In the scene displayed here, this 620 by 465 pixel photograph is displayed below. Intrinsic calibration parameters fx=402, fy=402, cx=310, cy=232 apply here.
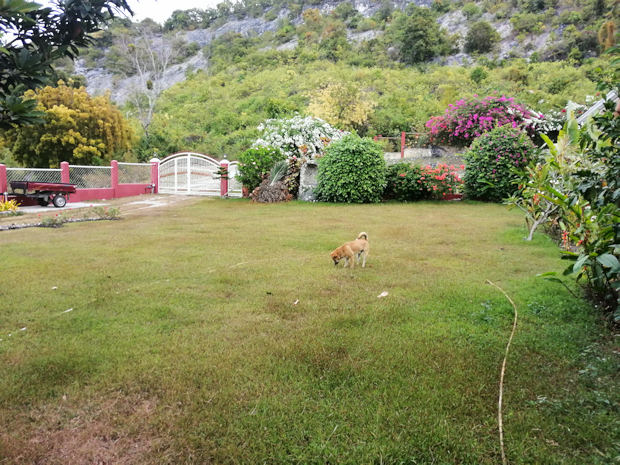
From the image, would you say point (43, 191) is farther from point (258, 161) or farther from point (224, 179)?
point (258, 161)

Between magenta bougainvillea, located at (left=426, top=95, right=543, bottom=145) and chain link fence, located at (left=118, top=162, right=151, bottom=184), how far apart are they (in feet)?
41.4

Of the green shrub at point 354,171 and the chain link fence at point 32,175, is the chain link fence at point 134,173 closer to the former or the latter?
the chain link fence at point 32,175

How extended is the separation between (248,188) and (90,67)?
50.0 meters

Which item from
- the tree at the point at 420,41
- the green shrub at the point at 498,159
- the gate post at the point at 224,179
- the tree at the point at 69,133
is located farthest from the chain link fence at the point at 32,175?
the tree at the point at 420,41

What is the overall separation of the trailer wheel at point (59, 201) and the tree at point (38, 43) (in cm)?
1238

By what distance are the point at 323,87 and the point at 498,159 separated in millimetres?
18492

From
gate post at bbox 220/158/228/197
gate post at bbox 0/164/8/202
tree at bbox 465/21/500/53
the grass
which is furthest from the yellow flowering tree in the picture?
tree at bbox 465/21/500/53

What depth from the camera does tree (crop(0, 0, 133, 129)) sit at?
1.71m

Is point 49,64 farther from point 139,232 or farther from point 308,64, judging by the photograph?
point 308,64

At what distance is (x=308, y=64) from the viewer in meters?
36.9

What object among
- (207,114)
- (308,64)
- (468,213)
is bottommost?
(468,213)

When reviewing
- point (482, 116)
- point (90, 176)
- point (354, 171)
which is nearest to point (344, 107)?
point (482, 116)

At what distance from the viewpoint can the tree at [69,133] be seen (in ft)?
54.2

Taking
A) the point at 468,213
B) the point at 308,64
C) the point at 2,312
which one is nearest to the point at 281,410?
the point at 2,312
